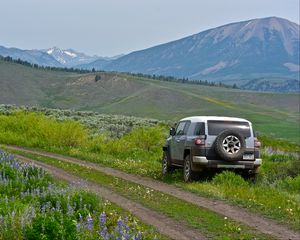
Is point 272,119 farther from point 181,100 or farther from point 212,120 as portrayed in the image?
point 212,120

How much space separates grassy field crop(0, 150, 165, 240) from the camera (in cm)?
624

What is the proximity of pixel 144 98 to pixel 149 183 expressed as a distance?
162424 mm

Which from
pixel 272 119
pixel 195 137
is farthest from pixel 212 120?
pixel 272 119

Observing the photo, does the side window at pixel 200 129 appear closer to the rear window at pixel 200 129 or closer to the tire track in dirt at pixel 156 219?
the rear window at pixel 200 129

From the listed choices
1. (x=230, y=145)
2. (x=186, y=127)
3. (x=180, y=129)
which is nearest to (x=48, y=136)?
(x=180, y=129)

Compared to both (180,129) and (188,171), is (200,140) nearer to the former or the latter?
(188,171)

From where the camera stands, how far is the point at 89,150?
83.8 feet

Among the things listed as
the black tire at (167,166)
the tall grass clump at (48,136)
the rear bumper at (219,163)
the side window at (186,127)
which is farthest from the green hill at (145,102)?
the rear bumper at (219,163)

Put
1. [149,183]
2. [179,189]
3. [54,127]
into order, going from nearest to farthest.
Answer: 1. [179,189]
2. [149,183]
3. [54,127]

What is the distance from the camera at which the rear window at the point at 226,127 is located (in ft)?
52.3

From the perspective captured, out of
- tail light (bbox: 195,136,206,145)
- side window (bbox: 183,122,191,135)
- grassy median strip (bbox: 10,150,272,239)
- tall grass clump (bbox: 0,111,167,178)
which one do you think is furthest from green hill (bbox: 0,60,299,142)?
grassy median strip (bbox: 10,150,272,239)

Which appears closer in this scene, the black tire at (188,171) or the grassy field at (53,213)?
the grassy field at (53,213)

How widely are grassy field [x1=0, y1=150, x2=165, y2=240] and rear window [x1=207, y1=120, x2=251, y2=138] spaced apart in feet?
18.0

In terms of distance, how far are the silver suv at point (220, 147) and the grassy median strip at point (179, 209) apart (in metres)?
2.13
